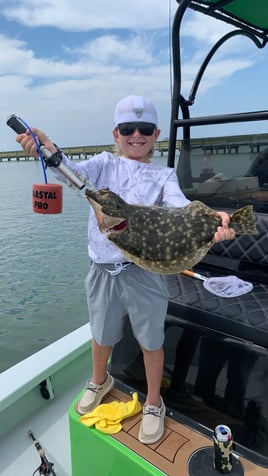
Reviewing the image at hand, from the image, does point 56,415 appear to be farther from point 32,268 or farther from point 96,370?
point 32,268

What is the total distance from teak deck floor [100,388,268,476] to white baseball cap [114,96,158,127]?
167 cm

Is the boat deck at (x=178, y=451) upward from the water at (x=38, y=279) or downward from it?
upward

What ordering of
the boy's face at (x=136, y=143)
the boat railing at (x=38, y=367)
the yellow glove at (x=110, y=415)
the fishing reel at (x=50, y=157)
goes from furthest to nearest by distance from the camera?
the boat railing at (x=38, y=367) < the yellow glove at (x=110, y=415) < the boy's face at (x=136, y=143) < the fishing reel at (x=50, y=157)

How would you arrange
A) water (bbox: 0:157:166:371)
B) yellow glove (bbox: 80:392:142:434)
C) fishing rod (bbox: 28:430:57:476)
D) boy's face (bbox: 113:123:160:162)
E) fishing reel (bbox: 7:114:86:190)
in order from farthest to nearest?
water (bbox: 0:157:166:371) < fishing rod (bbox: 28:430:57:476) < yellow glove (bbox: 80:392:142:434) < boy's face (bbox: 113:123:160:162) < fishing reel (bbox: 7:114:86:190)

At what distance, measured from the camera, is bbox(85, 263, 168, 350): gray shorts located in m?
1.91

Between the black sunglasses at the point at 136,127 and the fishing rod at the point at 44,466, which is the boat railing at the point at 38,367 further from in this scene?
the black sunglasses at the point at 136,127

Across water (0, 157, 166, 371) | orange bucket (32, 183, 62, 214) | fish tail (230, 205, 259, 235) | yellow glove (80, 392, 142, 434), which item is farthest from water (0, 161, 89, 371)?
fish tail (230, 205, 259, 235)

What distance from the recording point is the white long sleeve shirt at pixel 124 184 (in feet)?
6.15

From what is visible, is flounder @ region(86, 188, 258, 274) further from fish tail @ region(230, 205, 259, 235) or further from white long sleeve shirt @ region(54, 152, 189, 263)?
white long sleeve shirt @ region(54, 152, 189, 263)

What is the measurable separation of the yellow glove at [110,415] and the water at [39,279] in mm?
2145

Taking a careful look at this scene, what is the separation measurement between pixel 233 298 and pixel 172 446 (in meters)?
0.98

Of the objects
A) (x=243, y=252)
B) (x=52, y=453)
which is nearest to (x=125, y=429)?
(x=52, y=453)

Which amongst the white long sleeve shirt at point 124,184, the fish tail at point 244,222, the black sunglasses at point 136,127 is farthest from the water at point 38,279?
the fish tail at point 244,222

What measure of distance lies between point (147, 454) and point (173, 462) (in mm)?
138
